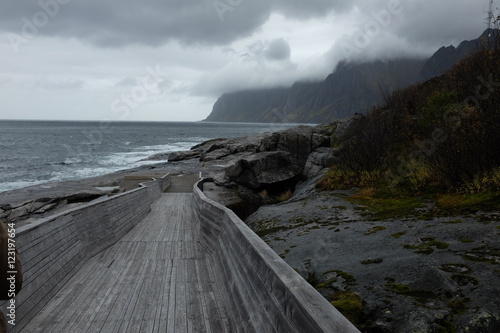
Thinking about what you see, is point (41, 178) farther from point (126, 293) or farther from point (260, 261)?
point (260, 261)

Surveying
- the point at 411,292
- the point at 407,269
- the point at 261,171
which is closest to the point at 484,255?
the point at 407,269

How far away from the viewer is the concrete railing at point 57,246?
4824 millimetres

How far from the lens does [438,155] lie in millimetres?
9469

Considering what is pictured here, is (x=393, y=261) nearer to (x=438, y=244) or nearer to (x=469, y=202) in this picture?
(x=438, y=244)

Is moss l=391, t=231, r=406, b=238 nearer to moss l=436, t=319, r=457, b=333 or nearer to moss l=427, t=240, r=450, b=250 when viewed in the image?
moss l=427, t=240, r=450, b=250

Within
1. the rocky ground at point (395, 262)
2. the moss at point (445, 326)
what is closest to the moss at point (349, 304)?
the rocky ground at point (395, 262)

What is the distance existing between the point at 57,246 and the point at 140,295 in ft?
5.74

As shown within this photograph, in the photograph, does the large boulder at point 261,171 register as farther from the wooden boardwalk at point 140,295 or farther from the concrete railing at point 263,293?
the concrete railing at point 263,293

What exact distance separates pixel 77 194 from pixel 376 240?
2091 centimetres

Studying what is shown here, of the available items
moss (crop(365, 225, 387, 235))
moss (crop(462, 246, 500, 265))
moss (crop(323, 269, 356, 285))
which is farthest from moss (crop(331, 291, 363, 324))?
moss (crop(365, 225, 387, 235))

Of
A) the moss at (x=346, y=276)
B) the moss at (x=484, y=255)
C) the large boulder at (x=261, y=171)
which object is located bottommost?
the large boulder at (x=261, y=171)

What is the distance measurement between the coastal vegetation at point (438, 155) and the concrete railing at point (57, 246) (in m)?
6.28

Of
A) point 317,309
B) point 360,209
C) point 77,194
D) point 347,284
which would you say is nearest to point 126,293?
point 347,284

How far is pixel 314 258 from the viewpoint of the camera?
6.37 m
